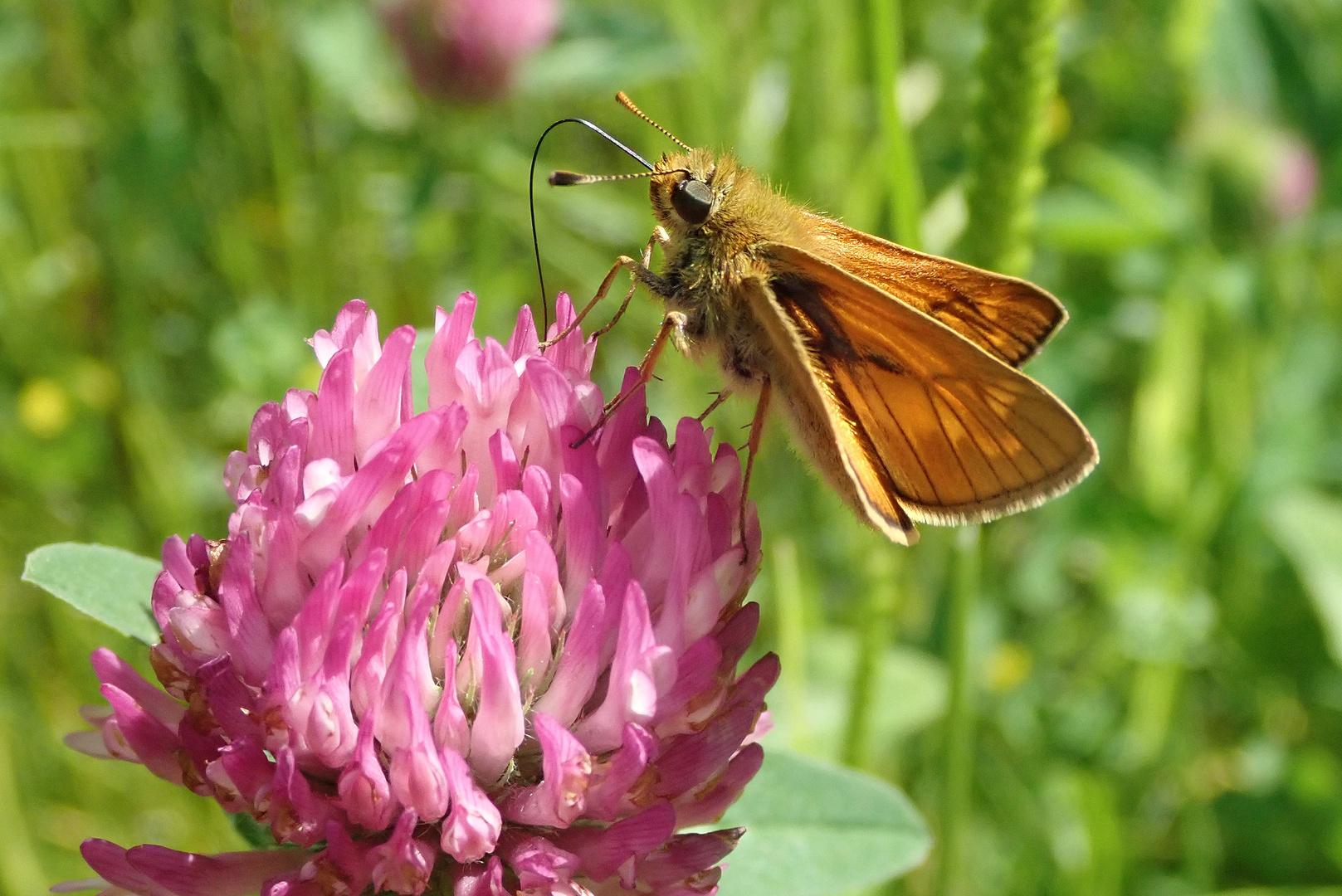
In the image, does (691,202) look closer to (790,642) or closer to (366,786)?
(366,786)

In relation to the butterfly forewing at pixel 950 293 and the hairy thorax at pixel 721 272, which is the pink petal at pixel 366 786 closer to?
the hairy thorax at pixel 721 272

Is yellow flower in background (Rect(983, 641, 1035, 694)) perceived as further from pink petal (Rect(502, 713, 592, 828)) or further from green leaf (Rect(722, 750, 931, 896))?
pink petal (Rect(502, 713, 592, 828))

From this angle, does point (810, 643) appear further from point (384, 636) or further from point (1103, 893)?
point (384, 636)

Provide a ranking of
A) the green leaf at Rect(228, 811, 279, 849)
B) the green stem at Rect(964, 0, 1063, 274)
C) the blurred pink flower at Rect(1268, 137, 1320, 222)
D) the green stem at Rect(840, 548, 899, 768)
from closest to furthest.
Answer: the green leaf at Rect(228, 811, 279, 849)
the green stem at Rect(964, 0, 1063, 274)
the green stem at Rect(840, 548, 899, 768)
the blurred pink flower at Rect(1268, 137, 1320, 222)

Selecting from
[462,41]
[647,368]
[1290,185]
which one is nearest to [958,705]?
[647,368]

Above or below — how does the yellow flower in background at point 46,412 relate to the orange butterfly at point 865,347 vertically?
above

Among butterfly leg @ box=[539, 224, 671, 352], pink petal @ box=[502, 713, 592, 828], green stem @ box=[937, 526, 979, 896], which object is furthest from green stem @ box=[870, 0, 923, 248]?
pink petal @ box=[502, 713, 592, 828]

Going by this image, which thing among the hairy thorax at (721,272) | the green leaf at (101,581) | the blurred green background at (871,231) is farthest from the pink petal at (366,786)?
the blurred green background at (871,231)
